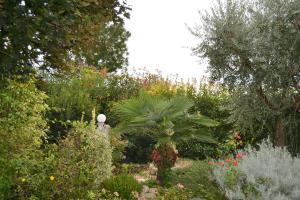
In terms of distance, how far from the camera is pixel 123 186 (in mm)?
9188

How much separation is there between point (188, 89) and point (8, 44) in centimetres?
1024

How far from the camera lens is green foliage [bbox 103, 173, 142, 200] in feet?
29.9

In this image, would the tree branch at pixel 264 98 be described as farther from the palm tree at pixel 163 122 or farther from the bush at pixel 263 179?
the bush at pixel 263 179

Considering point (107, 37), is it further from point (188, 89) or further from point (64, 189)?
point (64, 189)

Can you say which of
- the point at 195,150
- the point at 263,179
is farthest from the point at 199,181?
the point at 195,150

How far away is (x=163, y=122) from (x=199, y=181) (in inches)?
54.6

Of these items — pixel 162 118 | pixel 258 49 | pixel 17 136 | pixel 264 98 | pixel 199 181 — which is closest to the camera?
pixel 17 136

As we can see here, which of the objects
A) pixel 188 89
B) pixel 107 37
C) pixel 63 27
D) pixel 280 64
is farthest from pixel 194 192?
pixel 107 37

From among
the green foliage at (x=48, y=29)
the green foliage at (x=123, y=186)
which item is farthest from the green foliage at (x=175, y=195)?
the green foliage at (x=48, y=29)

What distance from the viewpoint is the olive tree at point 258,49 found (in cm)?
1115

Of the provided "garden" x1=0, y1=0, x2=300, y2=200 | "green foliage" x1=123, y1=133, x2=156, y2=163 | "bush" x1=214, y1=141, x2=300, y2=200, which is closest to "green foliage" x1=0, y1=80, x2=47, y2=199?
"garden" x1=0, y1=0, x2=300, y2=200

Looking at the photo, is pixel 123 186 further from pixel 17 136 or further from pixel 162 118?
pixel 17 136

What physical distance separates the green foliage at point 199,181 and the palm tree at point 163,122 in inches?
17.2

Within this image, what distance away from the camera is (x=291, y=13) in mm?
11039
